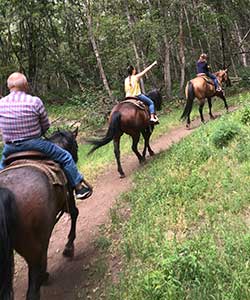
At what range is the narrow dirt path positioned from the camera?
19.6ft

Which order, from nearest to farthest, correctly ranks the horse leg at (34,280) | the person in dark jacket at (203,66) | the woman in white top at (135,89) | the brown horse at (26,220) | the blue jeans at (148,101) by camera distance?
the brown horse at (26,220) → the horse leg at (34,280) → the woman in white top at (135,89) → the blue jeans at (148,101) → the person in dark jacket at (203,66)

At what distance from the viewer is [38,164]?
17.5 feet

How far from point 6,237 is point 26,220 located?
0.36 meters

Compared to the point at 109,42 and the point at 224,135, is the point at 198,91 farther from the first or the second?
the point at 109,42

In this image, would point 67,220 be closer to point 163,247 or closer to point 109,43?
point 163,247

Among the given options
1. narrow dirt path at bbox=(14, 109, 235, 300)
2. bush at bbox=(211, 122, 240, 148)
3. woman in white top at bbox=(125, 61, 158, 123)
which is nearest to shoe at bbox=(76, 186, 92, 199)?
narrow dirt path at bbox=(14, 109, 235, 300)

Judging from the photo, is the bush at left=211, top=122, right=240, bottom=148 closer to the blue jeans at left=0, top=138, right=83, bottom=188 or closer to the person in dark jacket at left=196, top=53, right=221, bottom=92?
the blue jeans at left=0, top=138, right=83, bottom=188

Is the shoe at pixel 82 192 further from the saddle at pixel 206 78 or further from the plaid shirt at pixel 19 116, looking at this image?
the saddle at pixel 206 78

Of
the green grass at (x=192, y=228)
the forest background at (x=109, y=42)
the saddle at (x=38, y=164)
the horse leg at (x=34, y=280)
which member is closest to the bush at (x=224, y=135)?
the green grass at (x=192, y=228)


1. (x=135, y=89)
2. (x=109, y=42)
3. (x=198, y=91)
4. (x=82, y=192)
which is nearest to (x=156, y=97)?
(x=135, y=89)

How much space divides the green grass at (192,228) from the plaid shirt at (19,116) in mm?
2081

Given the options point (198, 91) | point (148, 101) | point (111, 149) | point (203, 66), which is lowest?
point (111, 149)

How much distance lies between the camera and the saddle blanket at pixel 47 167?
5.26m

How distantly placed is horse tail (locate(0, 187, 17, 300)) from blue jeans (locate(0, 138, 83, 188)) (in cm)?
103
